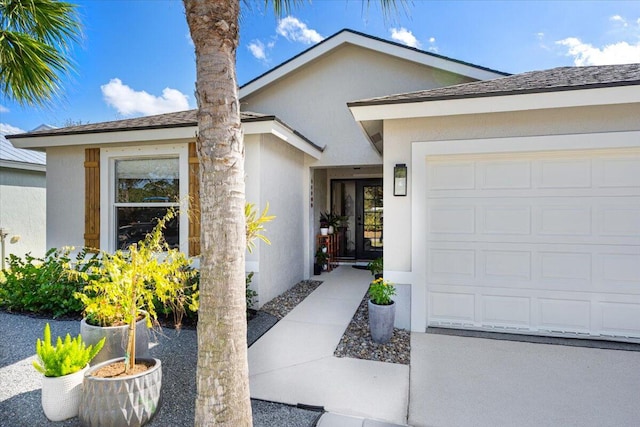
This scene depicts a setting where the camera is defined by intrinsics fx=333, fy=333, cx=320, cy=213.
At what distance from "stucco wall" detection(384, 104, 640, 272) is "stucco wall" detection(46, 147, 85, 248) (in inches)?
247

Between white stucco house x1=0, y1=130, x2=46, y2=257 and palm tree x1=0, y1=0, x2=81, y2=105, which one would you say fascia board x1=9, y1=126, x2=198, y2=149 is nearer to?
palm tree x1=0, y1=0, x2=81, y2=105

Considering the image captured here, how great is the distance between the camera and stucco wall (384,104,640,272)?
177 inches

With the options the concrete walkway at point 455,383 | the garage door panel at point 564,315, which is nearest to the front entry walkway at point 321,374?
the concrete walkway at point 455,383

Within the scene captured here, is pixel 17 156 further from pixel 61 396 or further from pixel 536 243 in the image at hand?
pixel 536 243

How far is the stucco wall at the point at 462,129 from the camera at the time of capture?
449cm

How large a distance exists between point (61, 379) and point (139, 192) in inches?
179

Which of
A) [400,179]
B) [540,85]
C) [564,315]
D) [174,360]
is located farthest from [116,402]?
[540,85]

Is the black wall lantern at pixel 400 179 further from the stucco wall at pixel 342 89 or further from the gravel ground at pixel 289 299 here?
the stucco wall at pixel 342 89

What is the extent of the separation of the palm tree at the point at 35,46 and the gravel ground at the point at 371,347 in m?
6.48

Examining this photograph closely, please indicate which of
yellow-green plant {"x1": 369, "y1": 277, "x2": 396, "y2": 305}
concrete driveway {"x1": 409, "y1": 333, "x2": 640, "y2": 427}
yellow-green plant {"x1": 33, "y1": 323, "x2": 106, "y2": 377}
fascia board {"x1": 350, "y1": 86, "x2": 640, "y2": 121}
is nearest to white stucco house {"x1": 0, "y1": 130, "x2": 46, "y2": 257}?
yellow-green plant {"x1": 33, "y1": 323, "x2": 106, "y2": 377}

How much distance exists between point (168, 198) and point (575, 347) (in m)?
6.95

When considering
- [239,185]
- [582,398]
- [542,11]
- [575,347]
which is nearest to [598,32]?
[542,11]

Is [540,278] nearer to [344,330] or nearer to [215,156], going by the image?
[344,330]

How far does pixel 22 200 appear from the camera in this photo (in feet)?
37.9
